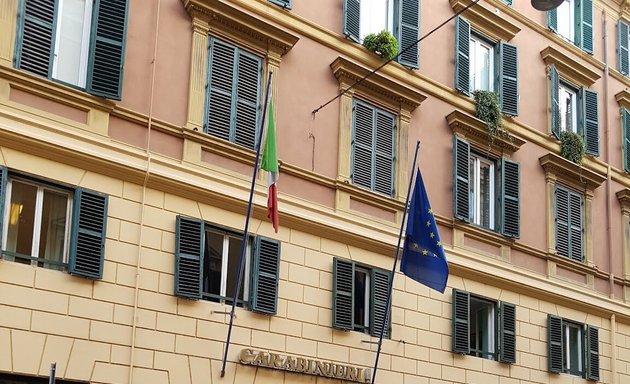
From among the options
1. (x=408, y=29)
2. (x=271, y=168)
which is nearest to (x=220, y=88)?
(x=271, y=168)

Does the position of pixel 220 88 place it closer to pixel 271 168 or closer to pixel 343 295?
pixel 271 168

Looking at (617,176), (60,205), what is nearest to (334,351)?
(60,205)

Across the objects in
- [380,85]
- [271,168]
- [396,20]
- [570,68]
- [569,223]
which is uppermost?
[570,68]

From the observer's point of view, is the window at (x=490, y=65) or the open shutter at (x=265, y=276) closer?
the open shutter at (x=265, y=276)

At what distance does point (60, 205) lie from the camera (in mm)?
13711

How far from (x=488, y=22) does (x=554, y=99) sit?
109 inches

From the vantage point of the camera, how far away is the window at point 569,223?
72.7ft

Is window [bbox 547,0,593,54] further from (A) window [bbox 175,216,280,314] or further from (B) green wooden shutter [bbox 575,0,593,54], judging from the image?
(A) window [bbox 175,216,280,314]

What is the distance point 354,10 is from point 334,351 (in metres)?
6.34

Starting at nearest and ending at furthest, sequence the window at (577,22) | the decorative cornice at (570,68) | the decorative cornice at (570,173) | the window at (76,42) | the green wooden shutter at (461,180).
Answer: the window at (76,42)
the green wooden shutter at (461,180)
the decorative cornice at (570,173)
the decorative cornice at (570,68)
the window at (577,22)

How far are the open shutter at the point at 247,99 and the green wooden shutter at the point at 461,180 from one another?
5.01 metres

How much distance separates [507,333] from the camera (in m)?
19.8

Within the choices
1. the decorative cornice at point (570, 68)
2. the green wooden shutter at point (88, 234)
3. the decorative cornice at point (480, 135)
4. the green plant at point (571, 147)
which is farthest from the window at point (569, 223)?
the green wooden shutter at point (88, 234)

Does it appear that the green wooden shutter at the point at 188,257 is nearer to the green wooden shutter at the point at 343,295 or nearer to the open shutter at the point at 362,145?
the green wooden shutter at the point at 343,295
